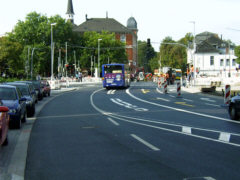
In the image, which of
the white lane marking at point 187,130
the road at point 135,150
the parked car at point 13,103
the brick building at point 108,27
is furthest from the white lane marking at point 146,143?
the brick building at point 108,27

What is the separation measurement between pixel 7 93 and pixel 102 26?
437ft

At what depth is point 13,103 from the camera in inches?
567

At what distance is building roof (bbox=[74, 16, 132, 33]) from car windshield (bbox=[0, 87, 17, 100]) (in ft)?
428

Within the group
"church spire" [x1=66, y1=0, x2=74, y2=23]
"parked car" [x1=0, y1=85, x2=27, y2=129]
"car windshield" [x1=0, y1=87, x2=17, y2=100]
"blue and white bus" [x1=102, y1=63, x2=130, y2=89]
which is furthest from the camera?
"church spire" [x1=66, y1=0, x2=74, y2=23]

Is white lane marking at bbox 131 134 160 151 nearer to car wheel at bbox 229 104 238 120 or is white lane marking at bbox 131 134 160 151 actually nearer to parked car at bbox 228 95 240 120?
parked car at bbox 228 95 240 120

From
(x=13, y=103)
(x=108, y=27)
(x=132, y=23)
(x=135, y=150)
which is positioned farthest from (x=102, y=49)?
(x=135, y=150)

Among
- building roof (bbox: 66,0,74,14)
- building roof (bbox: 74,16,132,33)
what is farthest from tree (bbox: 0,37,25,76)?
building roof (bbox: 66,0,74,14)

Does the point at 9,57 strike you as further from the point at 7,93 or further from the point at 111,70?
the point at 7,93

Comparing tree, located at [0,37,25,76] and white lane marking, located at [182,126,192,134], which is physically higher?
tree, located at [0,37,25,76]

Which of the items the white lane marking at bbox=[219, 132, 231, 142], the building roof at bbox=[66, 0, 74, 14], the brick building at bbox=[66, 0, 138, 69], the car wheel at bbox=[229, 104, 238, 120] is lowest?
the white lane marking at bbox=[219, 132, 231, 142]

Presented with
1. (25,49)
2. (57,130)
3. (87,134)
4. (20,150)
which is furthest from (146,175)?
(25,49)

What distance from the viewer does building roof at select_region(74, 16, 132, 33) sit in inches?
5733

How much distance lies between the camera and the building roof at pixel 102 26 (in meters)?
146

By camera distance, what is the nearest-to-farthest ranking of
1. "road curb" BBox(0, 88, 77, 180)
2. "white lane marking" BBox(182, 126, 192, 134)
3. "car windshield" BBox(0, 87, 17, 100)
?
"road curb" BBox(0, 88, 77, 180) < "white lane marking" BBox(182, 126, 192, 134) < "car windshield" BBox(0, 87, 17, 100)
